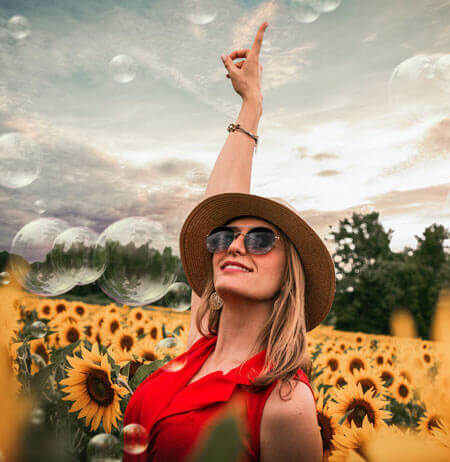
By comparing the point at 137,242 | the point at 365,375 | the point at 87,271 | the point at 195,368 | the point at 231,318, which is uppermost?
the point at 137,242

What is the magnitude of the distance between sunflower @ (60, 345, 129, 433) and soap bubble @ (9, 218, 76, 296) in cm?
209

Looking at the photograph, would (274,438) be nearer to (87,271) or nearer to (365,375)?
(365,375)

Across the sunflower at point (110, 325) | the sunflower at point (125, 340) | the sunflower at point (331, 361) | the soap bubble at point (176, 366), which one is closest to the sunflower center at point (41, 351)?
the sunflower at point (125, 340)

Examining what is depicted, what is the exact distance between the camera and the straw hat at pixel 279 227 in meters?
2.06

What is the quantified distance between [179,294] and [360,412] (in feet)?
6.91

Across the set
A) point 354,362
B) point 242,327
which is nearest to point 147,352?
point 242,327

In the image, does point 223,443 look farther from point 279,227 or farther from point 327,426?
point 327,426

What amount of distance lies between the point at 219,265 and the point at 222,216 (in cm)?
35

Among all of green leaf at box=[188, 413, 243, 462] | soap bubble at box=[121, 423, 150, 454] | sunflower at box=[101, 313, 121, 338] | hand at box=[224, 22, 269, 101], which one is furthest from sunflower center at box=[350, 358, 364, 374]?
green leaf at box=[188, 413, 243, 462]

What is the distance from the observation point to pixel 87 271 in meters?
4.08

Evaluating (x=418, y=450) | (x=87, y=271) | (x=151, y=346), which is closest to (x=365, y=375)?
(x=151, y=346)

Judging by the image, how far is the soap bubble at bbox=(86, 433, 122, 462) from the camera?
0.83 metres

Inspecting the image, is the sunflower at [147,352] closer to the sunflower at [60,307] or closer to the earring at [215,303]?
the earring at [215,303]

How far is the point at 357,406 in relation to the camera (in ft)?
9.43
